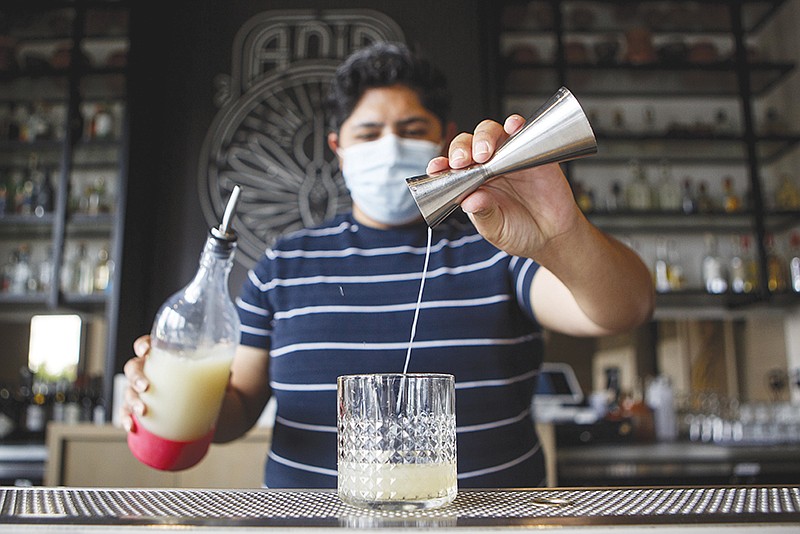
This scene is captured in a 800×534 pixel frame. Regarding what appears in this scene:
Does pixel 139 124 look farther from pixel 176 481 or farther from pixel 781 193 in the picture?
pixel 781 193

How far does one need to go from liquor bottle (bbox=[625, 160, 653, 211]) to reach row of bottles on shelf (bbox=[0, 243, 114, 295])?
238cm

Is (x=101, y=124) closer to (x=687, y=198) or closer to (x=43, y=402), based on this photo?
(x=43, y=402)

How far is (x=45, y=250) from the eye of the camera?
3.50 m

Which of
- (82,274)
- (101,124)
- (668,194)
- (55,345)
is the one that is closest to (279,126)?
(101,124)

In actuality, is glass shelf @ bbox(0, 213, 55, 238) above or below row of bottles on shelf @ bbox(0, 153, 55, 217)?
below

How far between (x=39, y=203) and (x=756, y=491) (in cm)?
341

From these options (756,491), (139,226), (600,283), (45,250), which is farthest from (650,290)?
(45,250)

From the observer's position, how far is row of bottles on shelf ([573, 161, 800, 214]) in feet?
10.9

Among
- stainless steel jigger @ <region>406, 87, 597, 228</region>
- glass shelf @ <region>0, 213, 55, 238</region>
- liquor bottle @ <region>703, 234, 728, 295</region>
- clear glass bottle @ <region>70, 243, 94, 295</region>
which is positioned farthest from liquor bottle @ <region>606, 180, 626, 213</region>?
stainless steel jigger @ <region>406, 87, 597, 228</region>

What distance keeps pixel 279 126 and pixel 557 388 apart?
1718 mm

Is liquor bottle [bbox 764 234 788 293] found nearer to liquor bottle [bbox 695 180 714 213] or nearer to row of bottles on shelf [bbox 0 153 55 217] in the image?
liquor bottle [bbox 695 180 714 213]

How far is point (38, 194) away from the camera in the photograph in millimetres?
3410

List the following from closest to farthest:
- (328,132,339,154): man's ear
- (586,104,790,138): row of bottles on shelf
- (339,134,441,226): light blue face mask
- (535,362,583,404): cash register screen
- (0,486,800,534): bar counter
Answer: (0,486,800,534): bar counter
(339,134,441,226): light blue face mask
(328,132,339,154): man's ear
(535,362,583,404): cash register screen
(586,104,790,138): row of bottles on shelf

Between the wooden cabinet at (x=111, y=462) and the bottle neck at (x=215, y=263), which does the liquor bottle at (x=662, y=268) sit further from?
the bottle neck at (x=215, y=263)
